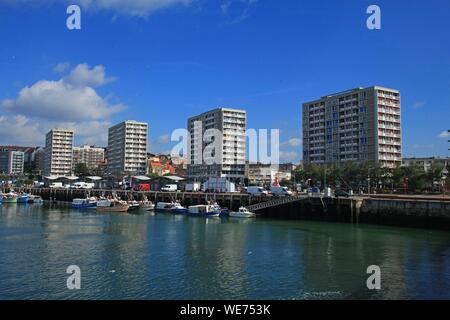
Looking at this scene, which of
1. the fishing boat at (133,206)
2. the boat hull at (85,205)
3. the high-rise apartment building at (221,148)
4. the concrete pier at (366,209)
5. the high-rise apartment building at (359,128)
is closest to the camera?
the concrete pier at (366,209)

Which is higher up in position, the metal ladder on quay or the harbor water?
the metal ladder on quay

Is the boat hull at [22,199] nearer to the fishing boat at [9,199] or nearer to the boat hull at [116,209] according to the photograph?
the fishing boat at [9,199]

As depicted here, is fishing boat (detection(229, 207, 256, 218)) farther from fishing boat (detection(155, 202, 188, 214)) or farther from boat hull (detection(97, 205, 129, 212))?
boat hull (detection(97, 205, 129, 212))

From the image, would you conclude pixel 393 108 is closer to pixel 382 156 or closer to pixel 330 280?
pixel 382 156

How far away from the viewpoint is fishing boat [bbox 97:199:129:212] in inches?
3423

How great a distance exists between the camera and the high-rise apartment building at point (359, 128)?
132m

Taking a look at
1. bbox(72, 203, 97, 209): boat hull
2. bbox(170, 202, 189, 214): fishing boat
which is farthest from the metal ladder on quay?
bbox(72, 203, 97, 209): boat hull

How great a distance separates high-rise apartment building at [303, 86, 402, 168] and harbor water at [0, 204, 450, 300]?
3314 inches

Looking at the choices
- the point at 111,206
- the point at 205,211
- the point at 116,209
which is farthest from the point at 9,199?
the point at 205,211

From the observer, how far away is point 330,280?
26484 mm

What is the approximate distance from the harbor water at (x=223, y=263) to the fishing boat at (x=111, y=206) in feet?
113

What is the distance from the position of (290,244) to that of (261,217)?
31449 mm

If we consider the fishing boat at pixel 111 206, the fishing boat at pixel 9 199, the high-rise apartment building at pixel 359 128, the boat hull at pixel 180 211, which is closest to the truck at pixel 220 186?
the boat hull at pixel 180 211
